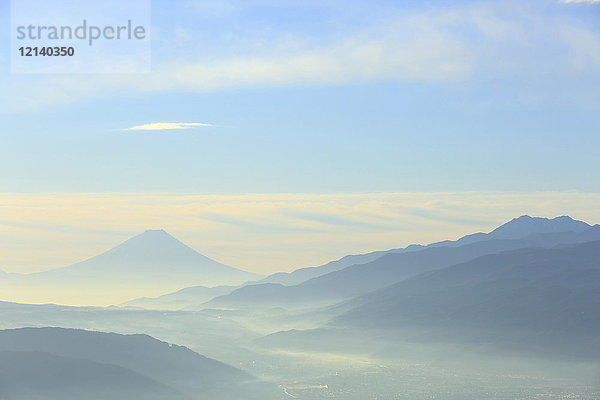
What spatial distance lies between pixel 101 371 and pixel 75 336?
19858 millimetres

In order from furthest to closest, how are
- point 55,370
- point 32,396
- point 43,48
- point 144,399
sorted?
point 144,399 → point 55,370 → point 32,396 → point 43,48

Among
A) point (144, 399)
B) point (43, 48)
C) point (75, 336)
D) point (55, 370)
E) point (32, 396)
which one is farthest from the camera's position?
point (75, 336)

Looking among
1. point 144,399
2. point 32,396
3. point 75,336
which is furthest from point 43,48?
point 75,336

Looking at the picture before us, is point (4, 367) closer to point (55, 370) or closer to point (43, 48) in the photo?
point (55, 370)

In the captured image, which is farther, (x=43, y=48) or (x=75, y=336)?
(x=75, y=336)

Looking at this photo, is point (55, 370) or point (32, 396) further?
point (55, 370)

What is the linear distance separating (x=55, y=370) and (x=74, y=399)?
11693 millimetres

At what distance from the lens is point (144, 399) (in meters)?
182

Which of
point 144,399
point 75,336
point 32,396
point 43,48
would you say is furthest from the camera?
point 75,336

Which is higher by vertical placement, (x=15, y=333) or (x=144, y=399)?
(x=15, y=333)

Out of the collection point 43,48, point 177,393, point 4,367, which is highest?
point 43,48

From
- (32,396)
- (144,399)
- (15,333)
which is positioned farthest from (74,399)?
(15,333)

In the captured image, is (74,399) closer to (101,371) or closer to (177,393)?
(101,371)

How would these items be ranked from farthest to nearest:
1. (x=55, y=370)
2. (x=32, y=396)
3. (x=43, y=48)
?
1. (x=55, y=370)
2. (x=32, y=396)
3. (x=43, y=48)
